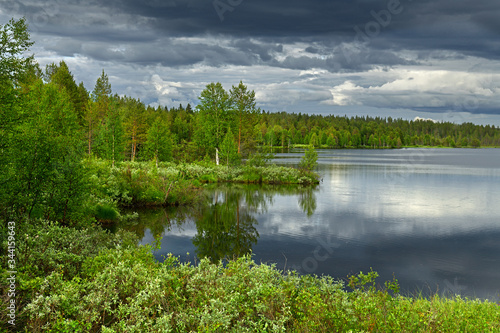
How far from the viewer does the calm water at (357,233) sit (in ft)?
55.5

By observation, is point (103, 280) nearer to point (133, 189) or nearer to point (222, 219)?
point (222, 219)

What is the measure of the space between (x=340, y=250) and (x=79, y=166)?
13428 mm

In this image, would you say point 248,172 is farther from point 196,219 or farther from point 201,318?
point 201,318

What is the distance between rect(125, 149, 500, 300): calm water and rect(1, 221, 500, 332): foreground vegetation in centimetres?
336

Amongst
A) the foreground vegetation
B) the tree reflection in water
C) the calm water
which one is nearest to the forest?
the foreground vegetation

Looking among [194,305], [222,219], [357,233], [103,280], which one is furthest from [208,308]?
[222,219]

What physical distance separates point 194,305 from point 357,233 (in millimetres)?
17964

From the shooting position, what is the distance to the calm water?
16.9 meters

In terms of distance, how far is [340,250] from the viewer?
65.5 feet

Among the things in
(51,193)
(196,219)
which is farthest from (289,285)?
(196,219)

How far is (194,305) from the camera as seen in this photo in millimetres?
7660

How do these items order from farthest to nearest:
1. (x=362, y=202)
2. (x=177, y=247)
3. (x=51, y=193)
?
(x=362, y=202) → (x=177, y=247) → (x=51, y=193)

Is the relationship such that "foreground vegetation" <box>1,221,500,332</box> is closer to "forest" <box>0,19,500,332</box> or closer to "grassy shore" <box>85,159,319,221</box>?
"forest" <box>0,19,500,332</box>

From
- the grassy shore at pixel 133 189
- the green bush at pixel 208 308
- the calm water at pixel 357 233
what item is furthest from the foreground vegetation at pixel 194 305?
the grassy shore at pixel 133 189
